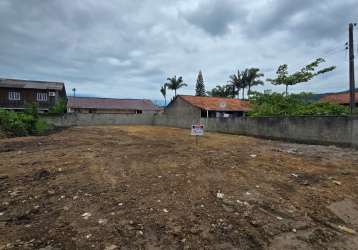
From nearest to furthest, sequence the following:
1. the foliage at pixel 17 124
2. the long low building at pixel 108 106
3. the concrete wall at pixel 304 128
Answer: the concrete wall at pixel 304 128, the foliage at pixel 17 124, the long low building at pixel 108 106

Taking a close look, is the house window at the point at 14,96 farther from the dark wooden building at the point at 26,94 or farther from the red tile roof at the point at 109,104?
the red tile roof at the point at 109,104

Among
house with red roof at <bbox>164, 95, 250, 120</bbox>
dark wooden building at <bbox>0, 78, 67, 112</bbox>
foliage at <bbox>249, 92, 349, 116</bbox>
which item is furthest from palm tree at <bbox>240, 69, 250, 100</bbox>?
dark wooden building at <bbox>0, 78, 67, 112</bbox>

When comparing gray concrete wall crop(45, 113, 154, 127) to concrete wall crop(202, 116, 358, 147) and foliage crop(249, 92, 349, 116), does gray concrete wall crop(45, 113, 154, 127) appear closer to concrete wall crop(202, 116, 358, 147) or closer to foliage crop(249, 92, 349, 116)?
foliage crop(249, 92, 349, 116)

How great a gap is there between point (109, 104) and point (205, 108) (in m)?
20.7

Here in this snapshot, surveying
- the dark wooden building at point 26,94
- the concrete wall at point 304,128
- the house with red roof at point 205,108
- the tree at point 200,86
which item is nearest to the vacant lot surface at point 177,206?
the concrete wall at point 304,128

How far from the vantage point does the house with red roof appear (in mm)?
22062

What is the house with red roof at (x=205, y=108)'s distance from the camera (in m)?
22.1

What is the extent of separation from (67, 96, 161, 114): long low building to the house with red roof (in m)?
12.1

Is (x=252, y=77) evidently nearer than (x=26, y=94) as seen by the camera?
No

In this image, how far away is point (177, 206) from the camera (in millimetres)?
3318

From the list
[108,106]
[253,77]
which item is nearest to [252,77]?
[253,77]

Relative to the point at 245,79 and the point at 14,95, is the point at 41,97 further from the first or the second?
the point at 245,79

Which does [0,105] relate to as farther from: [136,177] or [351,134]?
[351,134]

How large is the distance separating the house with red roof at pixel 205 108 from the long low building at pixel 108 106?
12.1 metres
